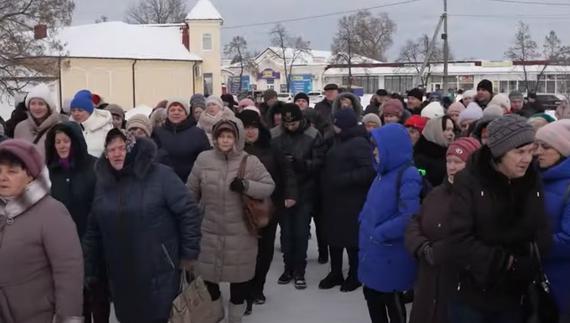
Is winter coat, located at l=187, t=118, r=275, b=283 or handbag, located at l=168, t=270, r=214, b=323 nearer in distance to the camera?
handbag, located at l=168, t=270, r=214, b=323

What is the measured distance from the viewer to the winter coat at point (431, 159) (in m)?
5.62

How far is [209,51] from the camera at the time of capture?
50094 millimetres

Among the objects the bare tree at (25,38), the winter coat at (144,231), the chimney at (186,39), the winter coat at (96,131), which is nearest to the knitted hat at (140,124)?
the winter coat at (96,131)

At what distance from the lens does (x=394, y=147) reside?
14.7ft

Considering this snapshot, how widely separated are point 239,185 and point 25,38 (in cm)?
2592

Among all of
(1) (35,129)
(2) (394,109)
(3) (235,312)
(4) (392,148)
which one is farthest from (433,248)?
(2) (394,109)

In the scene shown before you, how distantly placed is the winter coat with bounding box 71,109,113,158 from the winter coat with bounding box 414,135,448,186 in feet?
9.31

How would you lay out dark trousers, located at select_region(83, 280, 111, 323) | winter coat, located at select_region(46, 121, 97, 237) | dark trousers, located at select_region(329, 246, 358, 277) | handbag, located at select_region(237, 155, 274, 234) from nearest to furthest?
1. dark trousers, located at select_region(83, 280, 111, 323)
2. winter coat, located at select_region(46, 121, 97, 237)
3. handbag, located at select_region(237, 155, 274, 234)
4. dark trousers, located at select_region(329, 246, 358, 277)

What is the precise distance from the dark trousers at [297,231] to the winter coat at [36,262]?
3.79 meters

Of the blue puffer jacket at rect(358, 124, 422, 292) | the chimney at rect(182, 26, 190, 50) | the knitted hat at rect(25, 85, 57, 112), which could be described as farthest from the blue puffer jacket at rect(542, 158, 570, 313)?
the chimney at rect(182, 26, 190, 50)

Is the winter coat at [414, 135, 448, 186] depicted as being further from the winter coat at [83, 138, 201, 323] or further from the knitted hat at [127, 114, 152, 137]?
the knitted hat at [127, 114, 152, 137]

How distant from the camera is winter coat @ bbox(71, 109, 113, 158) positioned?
20.5ft

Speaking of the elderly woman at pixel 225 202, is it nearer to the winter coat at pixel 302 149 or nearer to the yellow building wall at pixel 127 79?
the winter coat at pixel 302 149

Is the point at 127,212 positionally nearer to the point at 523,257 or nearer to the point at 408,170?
the point at 408,170
